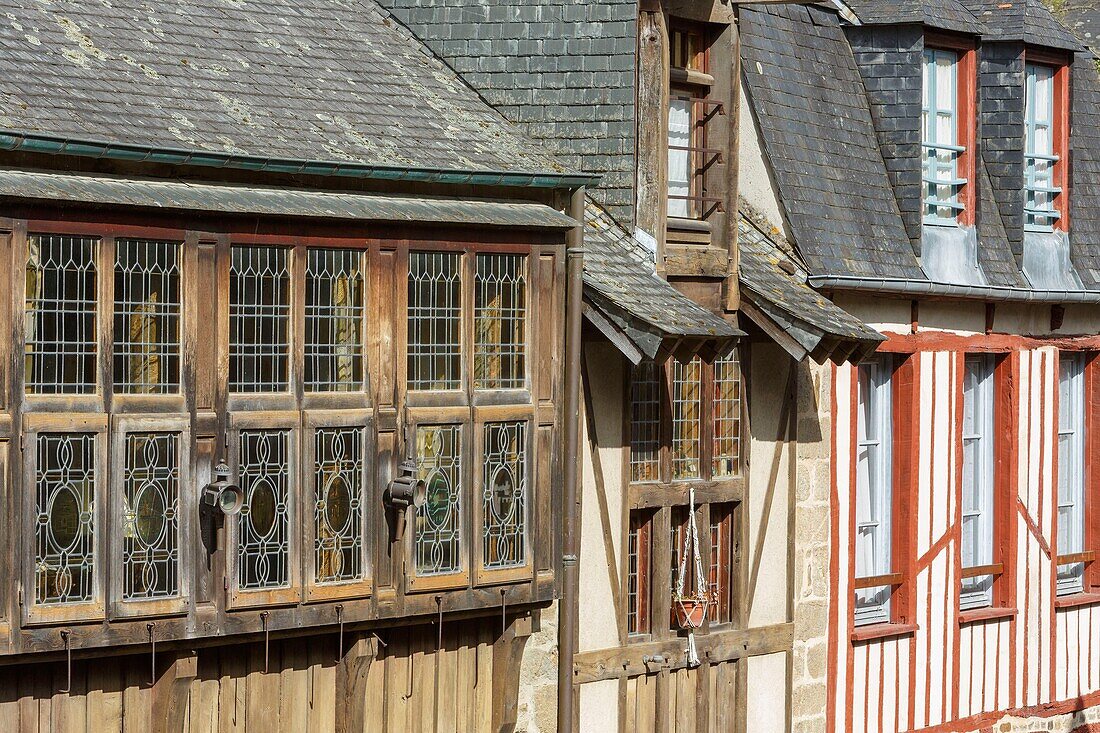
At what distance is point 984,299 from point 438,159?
6038 millimetres

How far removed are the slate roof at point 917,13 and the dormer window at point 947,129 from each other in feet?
0.57

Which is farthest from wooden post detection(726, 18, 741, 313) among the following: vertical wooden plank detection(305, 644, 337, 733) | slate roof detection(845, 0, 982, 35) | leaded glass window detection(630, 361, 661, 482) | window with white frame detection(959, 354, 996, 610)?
vertical wooden plank detection(305, 644, 337, 733)

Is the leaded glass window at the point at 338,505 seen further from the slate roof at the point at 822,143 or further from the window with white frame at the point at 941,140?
the window with white frame at the point at 941,140

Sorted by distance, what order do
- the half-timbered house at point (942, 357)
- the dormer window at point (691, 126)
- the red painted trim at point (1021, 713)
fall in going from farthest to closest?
the red painted trim at point (1021, 713), the half-timbered house at point (942, 357), the dormer window at point (691, 126)

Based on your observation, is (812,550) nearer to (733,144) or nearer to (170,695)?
(733,144)

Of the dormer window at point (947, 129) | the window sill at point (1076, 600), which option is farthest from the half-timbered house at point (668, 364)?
the window sill at point (1076, 600)

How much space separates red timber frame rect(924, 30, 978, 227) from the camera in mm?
16359

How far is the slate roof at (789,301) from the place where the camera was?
1359cm

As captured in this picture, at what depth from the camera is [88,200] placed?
10047 millimetres

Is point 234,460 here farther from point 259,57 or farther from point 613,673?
point 613,673

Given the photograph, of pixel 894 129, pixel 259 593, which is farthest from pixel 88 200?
pixel 894 129

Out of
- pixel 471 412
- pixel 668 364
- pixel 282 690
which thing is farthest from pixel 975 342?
pixel 282 690

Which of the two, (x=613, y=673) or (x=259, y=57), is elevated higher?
(x=259, y=57)

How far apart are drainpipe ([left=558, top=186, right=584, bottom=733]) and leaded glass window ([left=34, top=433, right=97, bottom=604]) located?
316 centimetres
